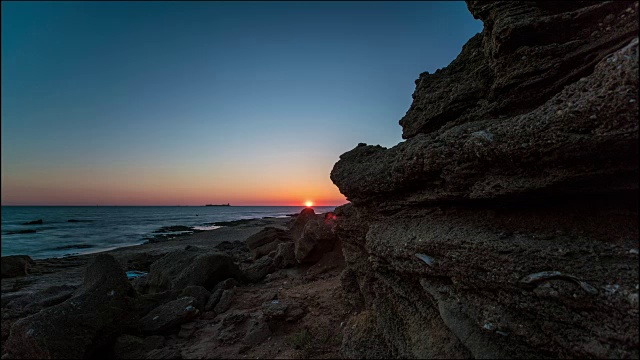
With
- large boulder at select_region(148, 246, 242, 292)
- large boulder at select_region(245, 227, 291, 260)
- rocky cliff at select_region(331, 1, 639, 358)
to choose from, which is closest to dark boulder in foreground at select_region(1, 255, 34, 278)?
large boulder at select_region(148, 246, 242, 292)

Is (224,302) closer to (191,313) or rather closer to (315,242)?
(191,313)

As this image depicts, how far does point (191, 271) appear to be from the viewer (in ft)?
39.5

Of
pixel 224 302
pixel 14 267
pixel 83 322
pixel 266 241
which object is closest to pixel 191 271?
pixel 224 302

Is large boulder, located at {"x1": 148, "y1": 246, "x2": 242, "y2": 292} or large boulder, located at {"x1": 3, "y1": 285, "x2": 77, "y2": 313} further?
large boulder, located at {"x1": 148, "y1": 246, "x2": 242, "y2": 292}

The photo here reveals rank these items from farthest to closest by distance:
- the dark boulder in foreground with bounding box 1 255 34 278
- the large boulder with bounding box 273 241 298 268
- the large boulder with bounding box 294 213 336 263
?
the dark boulder in foreground with bounding box 1 255 34 278
the large boulder with bounding box 273 241 298 268
the large boulder with bounding box 294 213 336 263

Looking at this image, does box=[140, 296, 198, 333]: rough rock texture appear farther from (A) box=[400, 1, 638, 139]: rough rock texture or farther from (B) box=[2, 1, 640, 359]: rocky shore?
(A) box=[400, 1, 638, 139]: rough rock texture

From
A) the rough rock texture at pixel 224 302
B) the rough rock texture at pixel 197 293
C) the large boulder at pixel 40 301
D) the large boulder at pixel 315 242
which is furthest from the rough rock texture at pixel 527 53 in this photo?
the large boulder at pixel 40 301

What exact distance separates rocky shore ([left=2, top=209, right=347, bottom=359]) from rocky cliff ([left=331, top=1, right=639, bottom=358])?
1.94 m

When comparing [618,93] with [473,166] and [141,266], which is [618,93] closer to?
[473,166]

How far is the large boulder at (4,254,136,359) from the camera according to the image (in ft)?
22.6

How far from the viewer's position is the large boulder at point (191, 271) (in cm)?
1193

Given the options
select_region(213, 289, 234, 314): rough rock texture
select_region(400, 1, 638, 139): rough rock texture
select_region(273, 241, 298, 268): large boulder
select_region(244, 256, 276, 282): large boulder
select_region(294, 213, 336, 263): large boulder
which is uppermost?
select_region(400, 1, 638, 139): rough rock texture

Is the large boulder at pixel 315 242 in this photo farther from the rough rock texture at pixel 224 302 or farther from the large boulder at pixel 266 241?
the large boulder at pixel 266 241

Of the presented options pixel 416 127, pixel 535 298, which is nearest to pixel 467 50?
pixel 416 127
